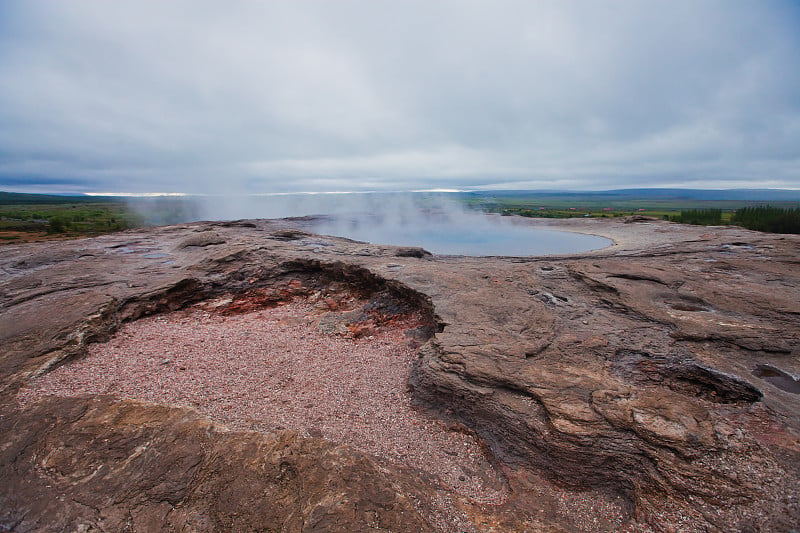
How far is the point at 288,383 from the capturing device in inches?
203

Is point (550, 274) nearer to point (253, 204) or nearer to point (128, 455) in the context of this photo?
point (128, 455)

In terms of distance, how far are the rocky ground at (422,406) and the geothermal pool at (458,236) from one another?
30.8 ft

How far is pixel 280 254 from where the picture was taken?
992 centimetres

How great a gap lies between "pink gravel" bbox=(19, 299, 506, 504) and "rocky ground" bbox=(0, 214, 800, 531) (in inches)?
1.5

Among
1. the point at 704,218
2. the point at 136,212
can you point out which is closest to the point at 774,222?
the point at 704,218

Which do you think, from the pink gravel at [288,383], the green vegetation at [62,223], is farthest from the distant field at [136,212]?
the pink gravel at [288,383]

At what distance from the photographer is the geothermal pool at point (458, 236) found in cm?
1756

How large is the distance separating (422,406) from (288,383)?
1.99 meters

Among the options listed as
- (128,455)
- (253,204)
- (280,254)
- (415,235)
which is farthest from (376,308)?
(253,204)

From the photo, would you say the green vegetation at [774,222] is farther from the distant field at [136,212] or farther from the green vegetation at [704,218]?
the distant field at [136,212]

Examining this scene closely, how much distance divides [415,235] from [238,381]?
59.9 feet

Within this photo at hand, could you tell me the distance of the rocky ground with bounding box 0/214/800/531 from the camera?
3.09 meters

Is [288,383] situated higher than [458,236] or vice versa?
[458,236]

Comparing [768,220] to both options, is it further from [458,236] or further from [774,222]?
[458,236]
